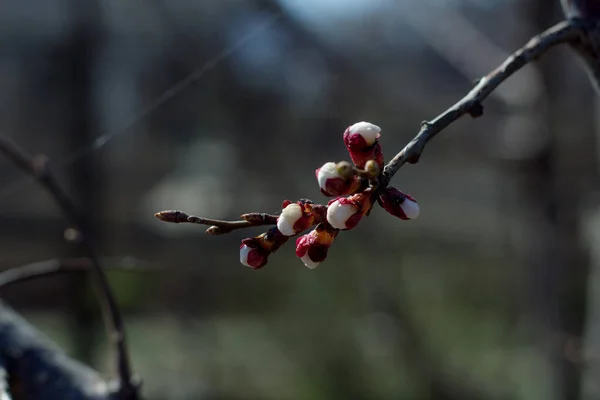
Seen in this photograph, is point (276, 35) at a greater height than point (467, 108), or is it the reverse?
point (276, 35)

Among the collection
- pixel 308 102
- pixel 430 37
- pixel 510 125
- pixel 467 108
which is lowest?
pixel 467 108

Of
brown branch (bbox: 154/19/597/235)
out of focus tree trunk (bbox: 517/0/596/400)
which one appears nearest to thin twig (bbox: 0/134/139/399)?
brown branch (bbox: 154/19/597/235)

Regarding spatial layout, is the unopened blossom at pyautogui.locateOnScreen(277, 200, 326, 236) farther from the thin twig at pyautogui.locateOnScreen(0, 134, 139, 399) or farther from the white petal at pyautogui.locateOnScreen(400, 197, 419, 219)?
the thin twig at pyautogui.locateOnScreen(0, 134, 139, 399)

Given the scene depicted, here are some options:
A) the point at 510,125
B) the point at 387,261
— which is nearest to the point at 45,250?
the point at 387,261

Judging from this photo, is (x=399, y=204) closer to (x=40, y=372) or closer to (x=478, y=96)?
(x=478, y=96)

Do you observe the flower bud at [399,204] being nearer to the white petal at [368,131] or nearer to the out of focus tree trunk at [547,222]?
the white petal at [368,131]

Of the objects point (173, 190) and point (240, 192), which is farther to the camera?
point (173, 190)

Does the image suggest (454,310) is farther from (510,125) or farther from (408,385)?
(510,125)
